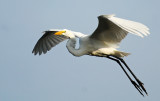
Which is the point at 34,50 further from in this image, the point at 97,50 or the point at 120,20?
the point at 120,20

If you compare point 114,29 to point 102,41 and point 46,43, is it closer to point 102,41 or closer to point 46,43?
point 102,41

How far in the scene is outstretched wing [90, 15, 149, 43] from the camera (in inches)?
254

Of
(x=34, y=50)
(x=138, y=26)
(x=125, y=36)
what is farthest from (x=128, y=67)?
(x=138, y=26)

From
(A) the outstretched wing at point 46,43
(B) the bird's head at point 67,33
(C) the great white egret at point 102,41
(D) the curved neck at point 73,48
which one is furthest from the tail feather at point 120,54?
(A) the outstretched wing at point 46,43

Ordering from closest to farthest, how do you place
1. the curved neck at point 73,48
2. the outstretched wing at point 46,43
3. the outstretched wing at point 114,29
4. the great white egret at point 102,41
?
the outstretched wing at point 114,29, the great white egret at point 102,41, the curved neck at point 73,48, the outstretched wing at point 46,43

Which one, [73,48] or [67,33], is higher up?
[67,33]

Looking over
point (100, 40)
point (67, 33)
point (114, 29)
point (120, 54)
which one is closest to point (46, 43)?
point (67, 33)

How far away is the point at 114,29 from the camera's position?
334 inches

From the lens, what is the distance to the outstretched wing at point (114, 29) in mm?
6457

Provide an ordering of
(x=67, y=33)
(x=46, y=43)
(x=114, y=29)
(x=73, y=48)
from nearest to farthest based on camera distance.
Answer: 1. (x=114, y=29)
2. (x=73, y=48)
3. (x=67, y=33)
4. (x=46, y=43)

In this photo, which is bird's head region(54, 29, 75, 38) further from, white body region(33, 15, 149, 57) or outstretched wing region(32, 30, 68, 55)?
outstretched wing region(32, 30, 68, 55)

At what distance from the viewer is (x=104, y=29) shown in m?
8.41

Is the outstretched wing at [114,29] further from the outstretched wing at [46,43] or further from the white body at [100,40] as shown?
the outstretched wing at [46,43]

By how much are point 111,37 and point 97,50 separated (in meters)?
0.51
